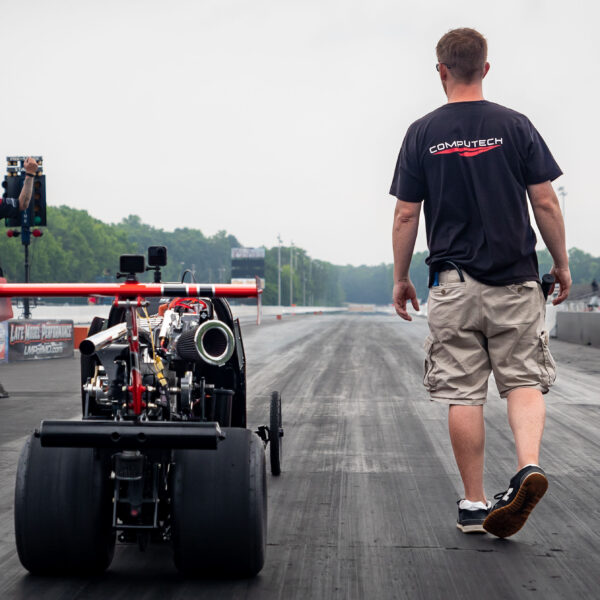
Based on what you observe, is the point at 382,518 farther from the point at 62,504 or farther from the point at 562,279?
the point at 62,504

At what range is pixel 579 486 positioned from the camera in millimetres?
5480

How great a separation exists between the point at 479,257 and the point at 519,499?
46.2 inches

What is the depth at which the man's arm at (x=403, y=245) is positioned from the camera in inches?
167

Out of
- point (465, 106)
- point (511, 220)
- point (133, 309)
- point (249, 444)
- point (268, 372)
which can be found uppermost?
point (465, 106)

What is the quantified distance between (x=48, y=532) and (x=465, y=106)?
2.79 meters

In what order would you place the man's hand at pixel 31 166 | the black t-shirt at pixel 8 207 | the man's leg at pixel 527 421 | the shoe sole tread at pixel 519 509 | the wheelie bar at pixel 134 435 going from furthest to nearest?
the black t-shirt at pixel 8 207
the man's hand at pixel 31 166
the man's leg at pixel 527 421
the shoe sole tread at pixel 519 509
the wheelie bar at pixel 134 435

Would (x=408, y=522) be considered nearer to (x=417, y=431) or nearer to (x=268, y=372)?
(x=417, y=431)


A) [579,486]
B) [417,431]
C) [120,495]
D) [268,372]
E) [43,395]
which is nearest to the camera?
[120,495]

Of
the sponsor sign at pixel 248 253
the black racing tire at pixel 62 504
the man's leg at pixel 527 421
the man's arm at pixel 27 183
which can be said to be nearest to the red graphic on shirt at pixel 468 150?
the man's leg at pixel 527 421

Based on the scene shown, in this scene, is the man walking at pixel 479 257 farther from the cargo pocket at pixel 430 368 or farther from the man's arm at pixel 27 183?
the man's arm at pixel 27 183

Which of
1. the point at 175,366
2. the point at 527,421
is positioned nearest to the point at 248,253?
the point at 175,366

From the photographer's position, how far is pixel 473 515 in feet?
13.9

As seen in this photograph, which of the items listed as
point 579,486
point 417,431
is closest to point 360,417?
point 417,431

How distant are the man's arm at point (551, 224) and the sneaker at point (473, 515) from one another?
112cm
